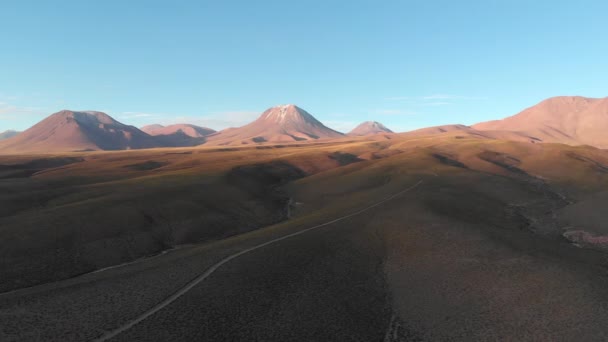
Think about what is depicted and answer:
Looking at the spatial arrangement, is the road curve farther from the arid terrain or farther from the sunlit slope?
the sunlit slope

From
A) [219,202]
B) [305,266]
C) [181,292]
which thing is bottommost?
[305,266]

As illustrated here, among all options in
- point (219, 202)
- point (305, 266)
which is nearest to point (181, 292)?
point (305, 266)

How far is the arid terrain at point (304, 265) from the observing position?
96.0ft

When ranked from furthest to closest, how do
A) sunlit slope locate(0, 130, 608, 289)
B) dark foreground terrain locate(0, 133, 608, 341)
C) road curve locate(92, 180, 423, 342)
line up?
sunlit slope locate(0, 130, 608, 289) < dark foreground terrain locate(0, 133, 608, 341) < road curve locate(92, 180, 423, 342)

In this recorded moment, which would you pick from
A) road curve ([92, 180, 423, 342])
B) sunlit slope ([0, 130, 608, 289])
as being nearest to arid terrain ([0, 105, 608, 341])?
road curve ([92, 180, 423, 342])

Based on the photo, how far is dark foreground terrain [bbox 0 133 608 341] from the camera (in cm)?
2922

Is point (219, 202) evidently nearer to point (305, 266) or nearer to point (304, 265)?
point (304, 265)

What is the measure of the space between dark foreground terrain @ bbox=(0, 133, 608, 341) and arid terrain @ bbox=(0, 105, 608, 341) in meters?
0.20

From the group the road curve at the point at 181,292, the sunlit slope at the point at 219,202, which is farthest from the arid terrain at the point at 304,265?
the sunlit slope at the point at 219,202

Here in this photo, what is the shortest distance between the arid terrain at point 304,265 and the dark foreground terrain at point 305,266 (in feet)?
0.66

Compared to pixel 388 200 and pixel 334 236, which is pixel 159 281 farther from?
pixel 388 200

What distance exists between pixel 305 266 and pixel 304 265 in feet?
1.02

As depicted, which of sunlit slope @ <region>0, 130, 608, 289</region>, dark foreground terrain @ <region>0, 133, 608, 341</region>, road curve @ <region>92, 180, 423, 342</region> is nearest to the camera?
road curve @ <region>92, 180, 423, 342</region>

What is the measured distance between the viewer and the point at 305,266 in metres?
41.9
